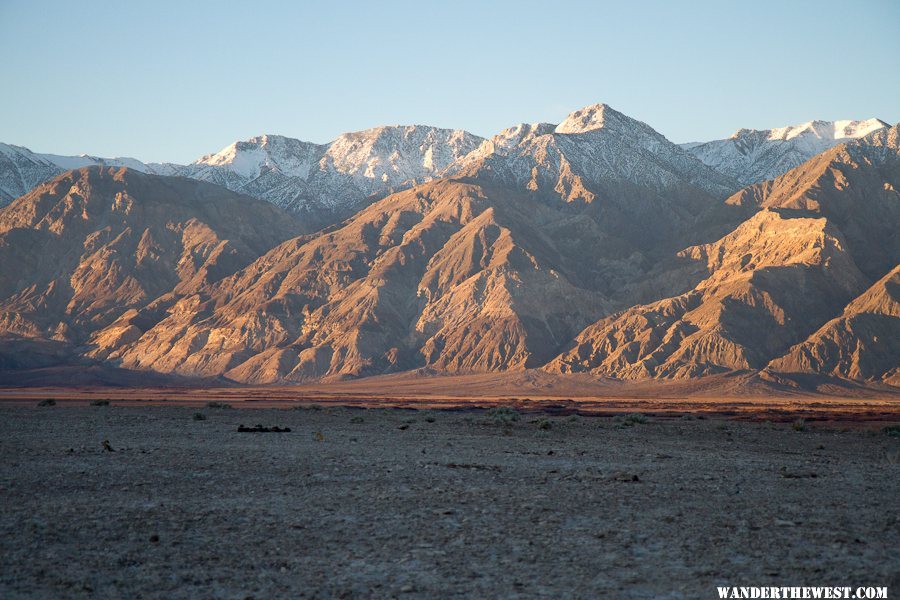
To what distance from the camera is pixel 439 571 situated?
14.4 metres

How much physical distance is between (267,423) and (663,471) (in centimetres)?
2182

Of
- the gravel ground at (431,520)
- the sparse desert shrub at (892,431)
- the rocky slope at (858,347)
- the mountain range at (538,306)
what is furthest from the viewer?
the mountain range at (538,306)

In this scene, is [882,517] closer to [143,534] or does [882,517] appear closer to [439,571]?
[439,571]

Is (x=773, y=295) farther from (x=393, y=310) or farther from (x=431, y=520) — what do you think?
(x=431, y=520)

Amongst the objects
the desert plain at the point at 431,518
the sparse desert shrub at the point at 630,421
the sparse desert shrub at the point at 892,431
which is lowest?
the sparse desert shrub at the point at 630,421

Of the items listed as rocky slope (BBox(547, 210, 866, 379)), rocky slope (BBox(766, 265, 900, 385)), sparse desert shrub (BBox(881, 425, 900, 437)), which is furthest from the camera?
rocky slope (BBox(547, 210, 866, 379))

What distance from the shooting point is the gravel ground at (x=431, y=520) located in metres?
13.9

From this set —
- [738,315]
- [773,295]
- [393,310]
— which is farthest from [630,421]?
[393,310]

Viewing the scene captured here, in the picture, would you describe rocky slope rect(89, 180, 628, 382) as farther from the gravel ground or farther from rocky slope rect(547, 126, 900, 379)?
the gravel ground

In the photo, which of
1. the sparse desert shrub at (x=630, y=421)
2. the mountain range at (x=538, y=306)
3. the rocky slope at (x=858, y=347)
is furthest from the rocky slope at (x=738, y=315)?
the sparse desert shrub at (x=630, y=421)

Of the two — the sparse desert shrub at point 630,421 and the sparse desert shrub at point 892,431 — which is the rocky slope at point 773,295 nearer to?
the sparse desert shrub at point 630,421

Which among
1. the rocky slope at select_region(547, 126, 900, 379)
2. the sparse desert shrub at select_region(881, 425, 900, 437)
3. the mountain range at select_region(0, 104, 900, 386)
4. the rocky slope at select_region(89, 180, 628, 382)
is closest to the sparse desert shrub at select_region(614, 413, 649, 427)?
the sparse desert shrub at select_region(881, 425, 900, 437)

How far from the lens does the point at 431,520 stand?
17797 millimetres

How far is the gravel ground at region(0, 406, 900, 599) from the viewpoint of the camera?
1389cm
